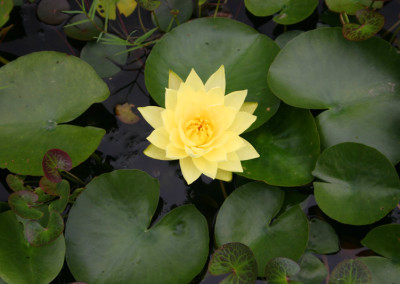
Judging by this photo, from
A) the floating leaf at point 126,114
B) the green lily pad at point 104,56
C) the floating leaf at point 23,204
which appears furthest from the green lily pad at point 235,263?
the green lily pad at point 104,56

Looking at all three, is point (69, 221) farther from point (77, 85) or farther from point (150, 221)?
point (77, 85)

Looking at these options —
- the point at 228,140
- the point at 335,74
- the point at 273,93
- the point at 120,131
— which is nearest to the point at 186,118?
the point at 228,140

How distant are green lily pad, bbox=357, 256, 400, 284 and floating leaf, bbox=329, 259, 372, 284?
0.20 metres

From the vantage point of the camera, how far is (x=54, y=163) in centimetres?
175

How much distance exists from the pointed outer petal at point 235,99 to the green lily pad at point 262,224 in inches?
17.8

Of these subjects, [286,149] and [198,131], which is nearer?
[198,131]

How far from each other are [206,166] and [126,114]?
83cm

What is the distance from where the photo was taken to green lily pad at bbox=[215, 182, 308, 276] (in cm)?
176

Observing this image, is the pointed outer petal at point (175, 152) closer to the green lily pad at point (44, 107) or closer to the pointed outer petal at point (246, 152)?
the pointed outer petal at point (246, 152)

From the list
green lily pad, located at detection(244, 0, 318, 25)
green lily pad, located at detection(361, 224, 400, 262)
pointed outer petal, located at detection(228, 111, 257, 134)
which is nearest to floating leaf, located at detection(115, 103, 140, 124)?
pointed outer petal, located at detection(228, 111, 257, 134)

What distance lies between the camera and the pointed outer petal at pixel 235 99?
1.65 m

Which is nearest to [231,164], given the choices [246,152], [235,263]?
[246,152]

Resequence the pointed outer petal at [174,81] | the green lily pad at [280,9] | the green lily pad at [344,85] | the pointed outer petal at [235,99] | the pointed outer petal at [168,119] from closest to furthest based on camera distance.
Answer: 1. the pointed outer petal at [168,119]
2. the pointed outer petal at [235,99]
3. the pointed outer petal at [174,81]
4. the green lily pad at [344,85]
5. the green lily pad at [280,9]

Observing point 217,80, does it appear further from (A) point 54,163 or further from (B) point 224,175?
(A) point 54,163
